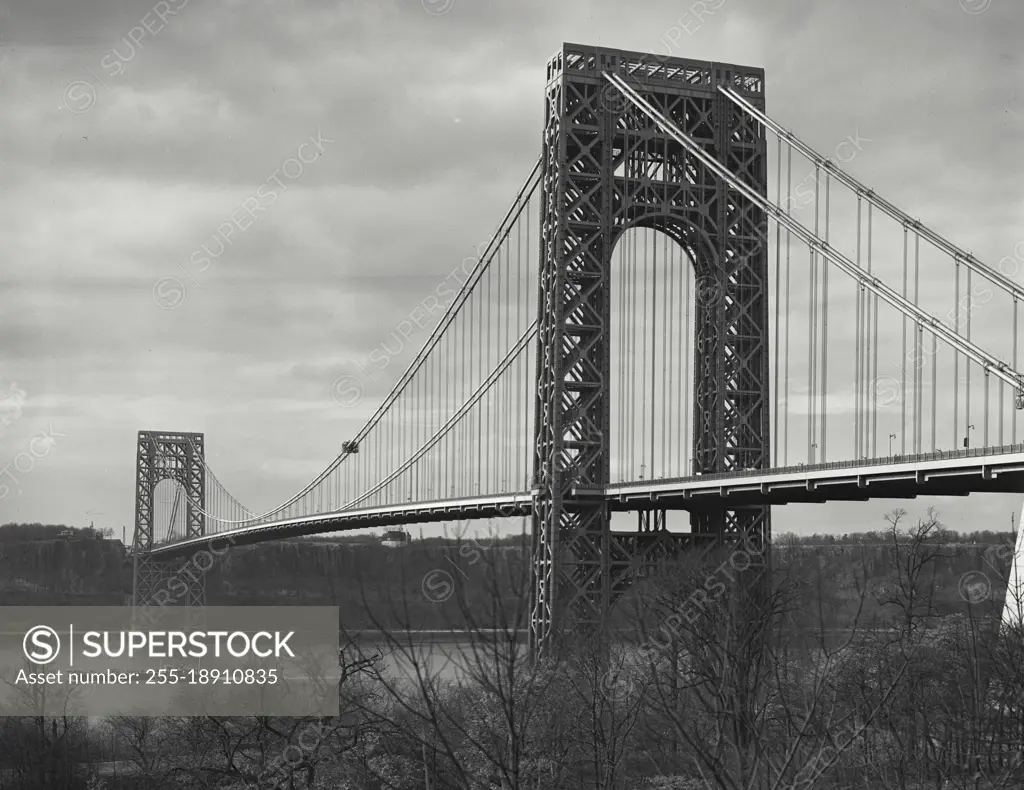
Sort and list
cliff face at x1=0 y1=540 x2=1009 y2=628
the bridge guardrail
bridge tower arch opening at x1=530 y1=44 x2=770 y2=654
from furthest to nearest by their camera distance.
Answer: bridge tower arch opening at x1=530 y1=44 x2=770 y2=654
cliff face at x1=0 y1=540 x2=1009 y2=628
the bridge guardrail

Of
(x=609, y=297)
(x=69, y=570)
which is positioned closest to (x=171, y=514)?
(x=69, y=570)

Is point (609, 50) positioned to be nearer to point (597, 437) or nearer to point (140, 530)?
point (597, 437)

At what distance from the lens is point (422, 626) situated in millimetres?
9039

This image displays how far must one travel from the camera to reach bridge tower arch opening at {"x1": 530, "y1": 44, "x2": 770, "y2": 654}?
Result: 1587 inches

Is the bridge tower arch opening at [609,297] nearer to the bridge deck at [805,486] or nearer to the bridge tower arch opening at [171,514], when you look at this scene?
the bridge deck at [805,486]

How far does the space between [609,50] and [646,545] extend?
589 inches

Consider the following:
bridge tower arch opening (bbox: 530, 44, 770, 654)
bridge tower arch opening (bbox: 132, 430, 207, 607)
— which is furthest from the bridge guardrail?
bridge tower arch opening (bbox: 132, 430, 207, 607)

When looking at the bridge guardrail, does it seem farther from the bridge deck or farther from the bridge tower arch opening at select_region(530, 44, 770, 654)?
the bridge tower arch opening at select_region(530, 44, 770, 654)

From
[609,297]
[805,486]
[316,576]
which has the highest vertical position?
[609,297]

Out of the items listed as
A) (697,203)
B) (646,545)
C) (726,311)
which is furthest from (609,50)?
(646,545)

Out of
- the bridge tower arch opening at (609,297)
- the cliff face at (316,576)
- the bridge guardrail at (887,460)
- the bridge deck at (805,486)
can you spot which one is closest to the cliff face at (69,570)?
the cliff face at (316,576)

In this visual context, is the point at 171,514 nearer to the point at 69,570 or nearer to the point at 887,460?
the point at 69,570

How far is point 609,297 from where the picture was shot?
4103 centimetres

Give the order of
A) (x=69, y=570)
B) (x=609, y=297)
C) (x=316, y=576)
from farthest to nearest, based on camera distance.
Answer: (x=69, y=570) < (x=316, y=576) < (x=609, y=297)
